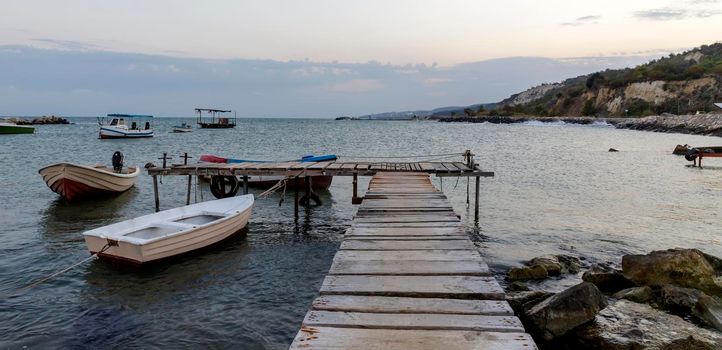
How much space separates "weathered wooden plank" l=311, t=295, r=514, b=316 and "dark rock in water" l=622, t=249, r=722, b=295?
21.8ft

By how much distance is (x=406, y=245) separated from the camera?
24.5ft

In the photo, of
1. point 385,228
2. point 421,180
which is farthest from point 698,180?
point 385,228

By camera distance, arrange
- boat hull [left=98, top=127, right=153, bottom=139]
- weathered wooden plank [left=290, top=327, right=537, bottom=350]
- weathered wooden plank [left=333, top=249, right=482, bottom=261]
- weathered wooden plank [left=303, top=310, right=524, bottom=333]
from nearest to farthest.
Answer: weathered wooden plank [left=290, top=327, right=537, bottom=350], weathered wooden plank [left=303, top=310, right=524, bottom=333], weathered wooden plank [left=333, top=249, right=482, bottom=261], boat hull [left=98, top=127, right=153, bottom=139]

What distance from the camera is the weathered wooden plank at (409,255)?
6.68 meters

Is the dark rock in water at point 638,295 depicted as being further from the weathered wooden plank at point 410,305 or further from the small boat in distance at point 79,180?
the small boat in distance at point 79,180

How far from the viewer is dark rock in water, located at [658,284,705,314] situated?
8.52m

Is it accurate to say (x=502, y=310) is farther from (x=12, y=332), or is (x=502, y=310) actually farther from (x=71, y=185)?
(x=71, y=185)

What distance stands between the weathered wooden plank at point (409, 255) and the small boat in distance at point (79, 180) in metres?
17.4

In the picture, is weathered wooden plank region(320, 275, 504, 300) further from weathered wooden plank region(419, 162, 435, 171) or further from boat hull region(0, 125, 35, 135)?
boat hull region(0, 125, 35, 135)

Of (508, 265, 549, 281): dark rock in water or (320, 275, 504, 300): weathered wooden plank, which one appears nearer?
(320, 275, 504, 300): weathered wooden plank

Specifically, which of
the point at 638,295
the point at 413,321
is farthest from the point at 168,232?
the point at 638,295

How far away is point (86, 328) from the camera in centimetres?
862

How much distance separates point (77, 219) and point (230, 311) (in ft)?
37.4

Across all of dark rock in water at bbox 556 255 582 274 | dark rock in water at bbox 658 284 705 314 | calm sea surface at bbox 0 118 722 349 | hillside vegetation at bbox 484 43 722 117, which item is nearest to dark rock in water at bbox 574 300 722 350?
dark rock in water at bbox 658 284 705 314
